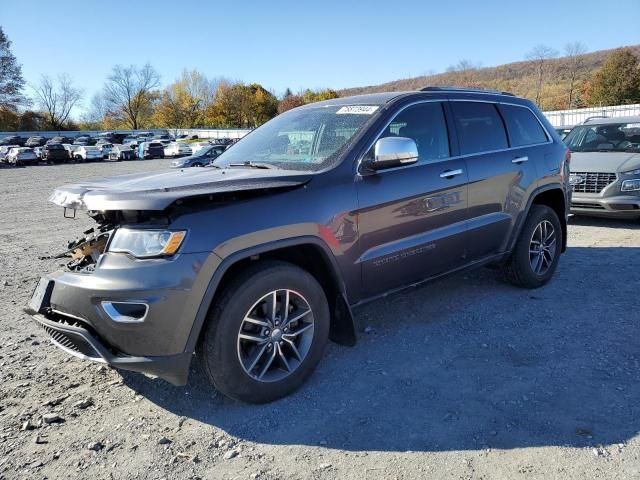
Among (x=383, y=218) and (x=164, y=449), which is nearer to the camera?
(x=164, y=449)

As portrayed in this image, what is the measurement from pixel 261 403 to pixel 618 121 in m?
8.80

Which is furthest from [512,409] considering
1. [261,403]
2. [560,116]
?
[560,116]

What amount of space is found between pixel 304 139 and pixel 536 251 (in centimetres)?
275

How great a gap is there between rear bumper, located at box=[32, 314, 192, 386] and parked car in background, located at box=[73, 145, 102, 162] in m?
45.4

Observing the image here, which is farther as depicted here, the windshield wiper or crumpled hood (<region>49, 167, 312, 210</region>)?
the windshield wiper

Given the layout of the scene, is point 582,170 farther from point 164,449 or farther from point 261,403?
point 164,449

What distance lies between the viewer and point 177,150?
147 feet

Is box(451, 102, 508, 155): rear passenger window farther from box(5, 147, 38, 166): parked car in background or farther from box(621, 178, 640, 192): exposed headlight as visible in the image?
box(5, 147, 38, 166): parked car in background

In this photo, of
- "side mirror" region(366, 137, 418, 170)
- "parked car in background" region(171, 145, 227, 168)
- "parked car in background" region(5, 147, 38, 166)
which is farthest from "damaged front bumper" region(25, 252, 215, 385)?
"parked car in background" region(5, 147, 38, 166)

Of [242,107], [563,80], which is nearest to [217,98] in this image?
[242,107]

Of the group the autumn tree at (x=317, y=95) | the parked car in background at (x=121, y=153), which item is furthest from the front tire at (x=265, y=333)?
A: the autumn tree at (x=317, y=95)

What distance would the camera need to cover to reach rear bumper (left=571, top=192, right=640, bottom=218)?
769 centimetres

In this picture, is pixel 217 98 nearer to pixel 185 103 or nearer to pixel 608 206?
pixel 185 103

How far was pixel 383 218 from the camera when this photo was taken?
350 centimetres
